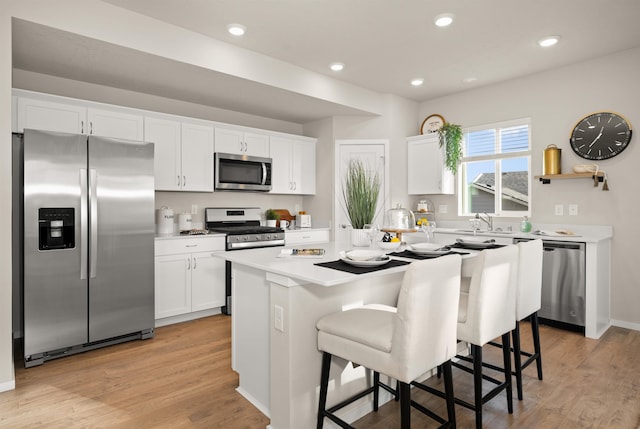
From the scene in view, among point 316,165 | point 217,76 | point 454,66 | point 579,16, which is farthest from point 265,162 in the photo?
point 579,16

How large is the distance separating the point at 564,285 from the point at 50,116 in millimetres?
5024

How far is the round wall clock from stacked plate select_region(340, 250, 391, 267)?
3.73 meters

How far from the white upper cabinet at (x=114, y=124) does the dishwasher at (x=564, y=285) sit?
4.32m

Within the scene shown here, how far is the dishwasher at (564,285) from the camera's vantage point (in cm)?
351

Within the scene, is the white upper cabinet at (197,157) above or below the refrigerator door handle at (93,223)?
above

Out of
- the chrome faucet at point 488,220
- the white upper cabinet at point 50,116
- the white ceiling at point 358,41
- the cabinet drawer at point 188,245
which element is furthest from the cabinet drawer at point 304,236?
the white upper cabinet at point 50,116

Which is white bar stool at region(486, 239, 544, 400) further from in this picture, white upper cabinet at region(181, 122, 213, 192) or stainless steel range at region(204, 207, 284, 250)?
white upper cabinet at region(181, 122, 213, 192)

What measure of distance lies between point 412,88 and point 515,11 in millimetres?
1949

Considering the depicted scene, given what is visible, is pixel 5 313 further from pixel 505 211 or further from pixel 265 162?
pixel 505 211

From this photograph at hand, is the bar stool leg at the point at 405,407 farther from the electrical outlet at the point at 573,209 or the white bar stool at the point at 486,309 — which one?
the electrical outlet at the point at 573,209

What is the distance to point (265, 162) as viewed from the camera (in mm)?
4836

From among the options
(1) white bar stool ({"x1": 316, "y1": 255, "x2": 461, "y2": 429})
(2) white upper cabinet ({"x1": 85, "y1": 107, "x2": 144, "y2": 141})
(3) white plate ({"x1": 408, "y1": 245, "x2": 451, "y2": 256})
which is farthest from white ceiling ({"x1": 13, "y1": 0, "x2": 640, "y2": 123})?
(1) white bar stool ({"x1": 316, "y1": 255, "x2": 461, "y2": 429})

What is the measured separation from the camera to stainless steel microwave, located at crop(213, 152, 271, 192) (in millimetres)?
4429

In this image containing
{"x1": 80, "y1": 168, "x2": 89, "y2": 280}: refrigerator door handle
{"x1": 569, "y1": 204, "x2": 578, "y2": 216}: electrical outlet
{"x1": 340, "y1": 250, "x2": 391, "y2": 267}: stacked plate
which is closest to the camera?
{"x1": 340, "y1": 250, "x2": 391, "y2": 267}: stacked plate
